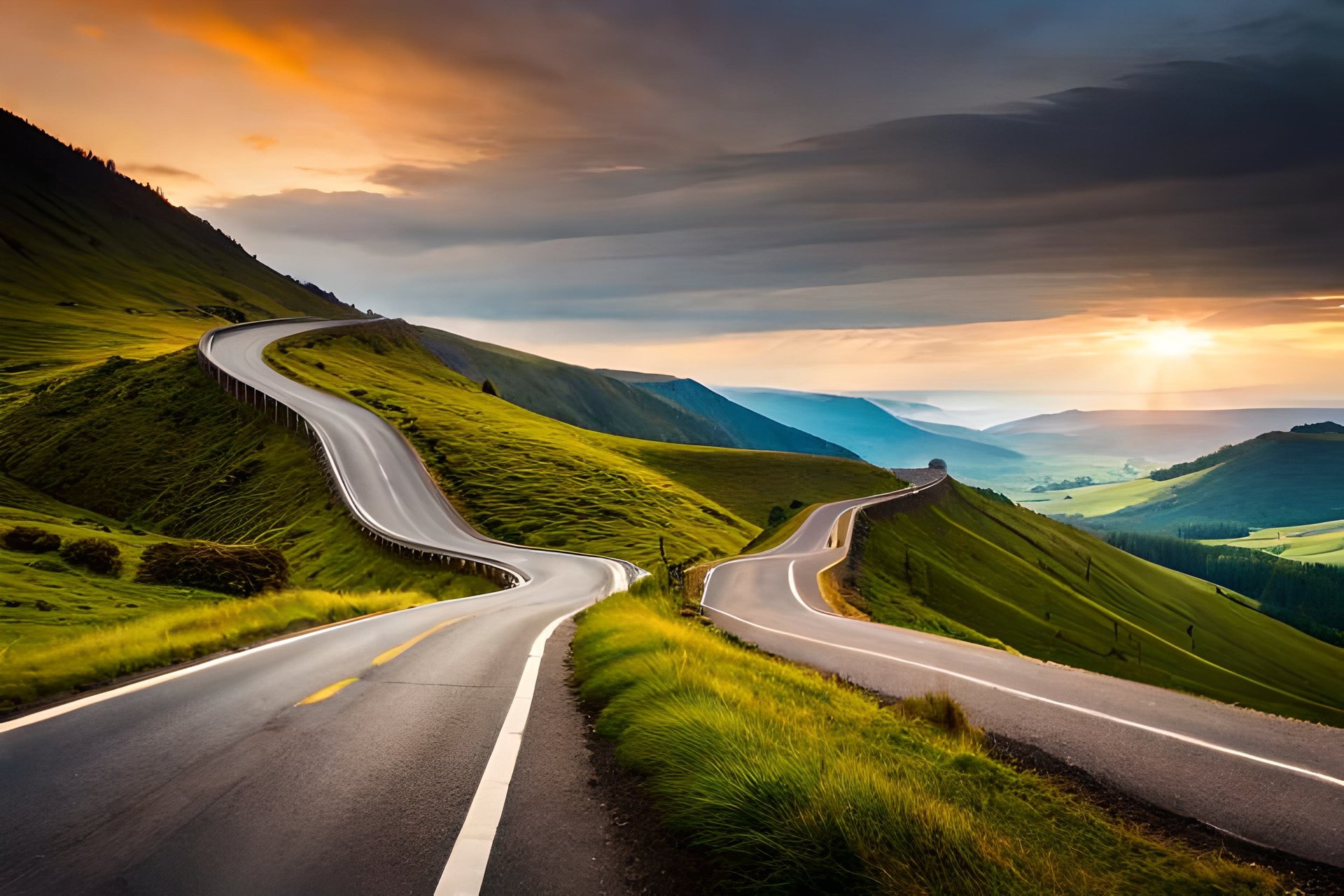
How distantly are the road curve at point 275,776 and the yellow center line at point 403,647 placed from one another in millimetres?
73

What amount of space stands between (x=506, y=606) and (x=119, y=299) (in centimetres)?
17035

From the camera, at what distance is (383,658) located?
11.1 metres

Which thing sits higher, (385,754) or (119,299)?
(119,299)

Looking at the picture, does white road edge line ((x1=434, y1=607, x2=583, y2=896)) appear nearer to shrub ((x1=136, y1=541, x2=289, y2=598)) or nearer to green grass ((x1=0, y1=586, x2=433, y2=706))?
green grass ((x1=0, y1=586, x2=433, y2=706))

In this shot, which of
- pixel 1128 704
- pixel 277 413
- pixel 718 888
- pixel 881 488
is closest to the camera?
pixel 718 888

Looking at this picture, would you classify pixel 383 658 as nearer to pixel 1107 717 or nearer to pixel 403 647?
pixel 403 647

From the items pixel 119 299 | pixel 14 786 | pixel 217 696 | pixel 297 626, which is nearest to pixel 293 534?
pixel 297 626

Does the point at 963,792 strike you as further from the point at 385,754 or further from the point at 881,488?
the point at 881,488

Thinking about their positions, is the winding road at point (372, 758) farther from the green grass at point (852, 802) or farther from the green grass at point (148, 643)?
the green grass at point (852, 802)

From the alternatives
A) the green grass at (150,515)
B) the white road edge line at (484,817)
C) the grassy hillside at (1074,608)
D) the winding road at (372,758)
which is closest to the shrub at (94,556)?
the green grass at (150,515)

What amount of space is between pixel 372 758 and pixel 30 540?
21380 millimetres

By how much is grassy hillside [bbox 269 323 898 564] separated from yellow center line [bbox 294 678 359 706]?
38.5 metres

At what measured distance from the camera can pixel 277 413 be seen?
5909 centimetres

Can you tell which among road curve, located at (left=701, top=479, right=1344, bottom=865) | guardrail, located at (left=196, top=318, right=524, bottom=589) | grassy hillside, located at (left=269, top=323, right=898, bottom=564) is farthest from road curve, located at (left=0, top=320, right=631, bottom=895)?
grassy hillside, located at (left=269, top=323, right=898, bottom=564)
